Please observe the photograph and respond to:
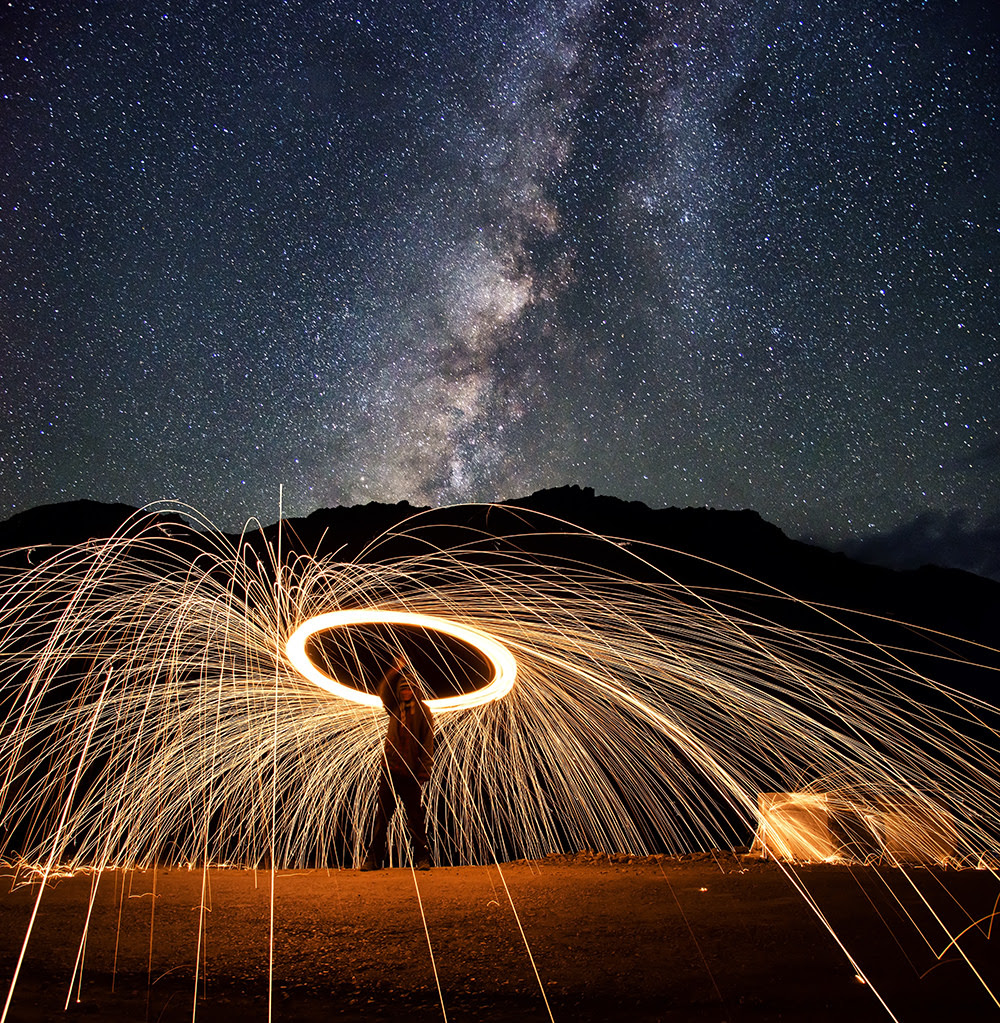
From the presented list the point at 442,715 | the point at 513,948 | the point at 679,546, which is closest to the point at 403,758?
the point at 442,715

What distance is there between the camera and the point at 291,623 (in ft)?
22.4

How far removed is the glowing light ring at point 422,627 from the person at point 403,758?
69cm

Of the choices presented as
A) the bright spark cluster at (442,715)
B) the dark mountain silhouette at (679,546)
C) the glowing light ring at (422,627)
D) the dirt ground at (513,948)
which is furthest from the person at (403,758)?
the dark mountain silhouette at (679,546)

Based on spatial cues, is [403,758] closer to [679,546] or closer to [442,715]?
[442,715]

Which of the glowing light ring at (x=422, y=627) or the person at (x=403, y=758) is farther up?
the glowing light ring at (x=422, y=627)

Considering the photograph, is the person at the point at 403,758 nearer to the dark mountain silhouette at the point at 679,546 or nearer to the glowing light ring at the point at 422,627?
the glowing light ring at the point at 422,627

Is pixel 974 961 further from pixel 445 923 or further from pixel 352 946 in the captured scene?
pixel 352 946

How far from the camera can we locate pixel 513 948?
3898 mm

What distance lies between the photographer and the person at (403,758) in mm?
6949

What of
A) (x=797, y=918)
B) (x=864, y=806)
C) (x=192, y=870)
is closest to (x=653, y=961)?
(x=797, y=918)

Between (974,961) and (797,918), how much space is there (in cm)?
94

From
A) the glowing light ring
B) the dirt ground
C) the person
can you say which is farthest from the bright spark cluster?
the dirt ground

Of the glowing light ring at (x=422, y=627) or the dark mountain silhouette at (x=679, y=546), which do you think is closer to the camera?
the glowing light ring at (x=422, y=627)

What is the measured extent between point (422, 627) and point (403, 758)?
1269mm
